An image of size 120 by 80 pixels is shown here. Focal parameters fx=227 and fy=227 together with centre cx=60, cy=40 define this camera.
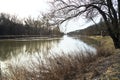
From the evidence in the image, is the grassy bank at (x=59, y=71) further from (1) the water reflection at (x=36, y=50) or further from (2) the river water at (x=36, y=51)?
(1) the water reflection at (x=36, y=50)

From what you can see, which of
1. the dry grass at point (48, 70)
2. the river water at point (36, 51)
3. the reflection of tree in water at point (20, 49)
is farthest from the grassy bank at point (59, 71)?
the reflection of tree in water at point (20, 49)

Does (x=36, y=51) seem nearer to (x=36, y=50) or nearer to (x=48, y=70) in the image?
(x=36, y=50)

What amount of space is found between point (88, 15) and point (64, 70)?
8.02 meters

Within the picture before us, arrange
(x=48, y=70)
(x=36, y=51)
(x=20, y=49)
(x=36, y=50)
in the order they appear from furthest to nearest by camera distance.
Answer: (x=20, y=49) → (x=36, y=50) → (x=36, y=51) → (x=48, y=70)

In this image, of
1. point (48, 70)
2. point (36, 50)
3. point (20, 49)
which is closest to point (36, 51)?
point (36, 50)

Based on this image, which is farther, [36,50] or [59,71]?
[36,50]

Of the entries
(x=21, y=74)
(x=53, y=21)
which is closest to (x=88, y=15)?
(x=53, y=21)

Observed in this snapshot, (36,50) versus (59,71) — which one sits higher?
(59,71)

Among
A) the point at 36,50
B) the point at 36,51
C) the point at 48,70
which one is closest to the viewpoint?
the point at 48,70

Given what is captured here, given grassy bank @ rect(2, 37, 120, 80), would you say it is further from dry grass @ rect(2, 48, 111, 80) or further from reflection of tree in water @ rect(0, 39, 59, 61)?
reflection of tree in water @ rect(0, 39, 59, 61)

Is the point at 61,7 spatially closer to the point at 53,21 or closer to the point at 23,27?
the point at 53,21

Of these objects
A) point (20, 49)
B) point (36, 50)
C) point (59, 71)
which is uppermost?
point (59, 71)

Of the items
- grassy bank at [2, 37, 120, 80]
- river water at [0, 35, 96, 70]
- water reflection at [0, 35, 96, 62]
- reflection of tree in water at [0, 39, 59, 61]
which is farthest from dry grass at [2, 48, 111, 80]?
reflection of tree in water at [0, 39, 59, 61]

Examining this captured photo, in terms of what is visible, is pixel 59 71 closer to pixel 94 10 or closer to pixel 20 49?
pixel 94 10
